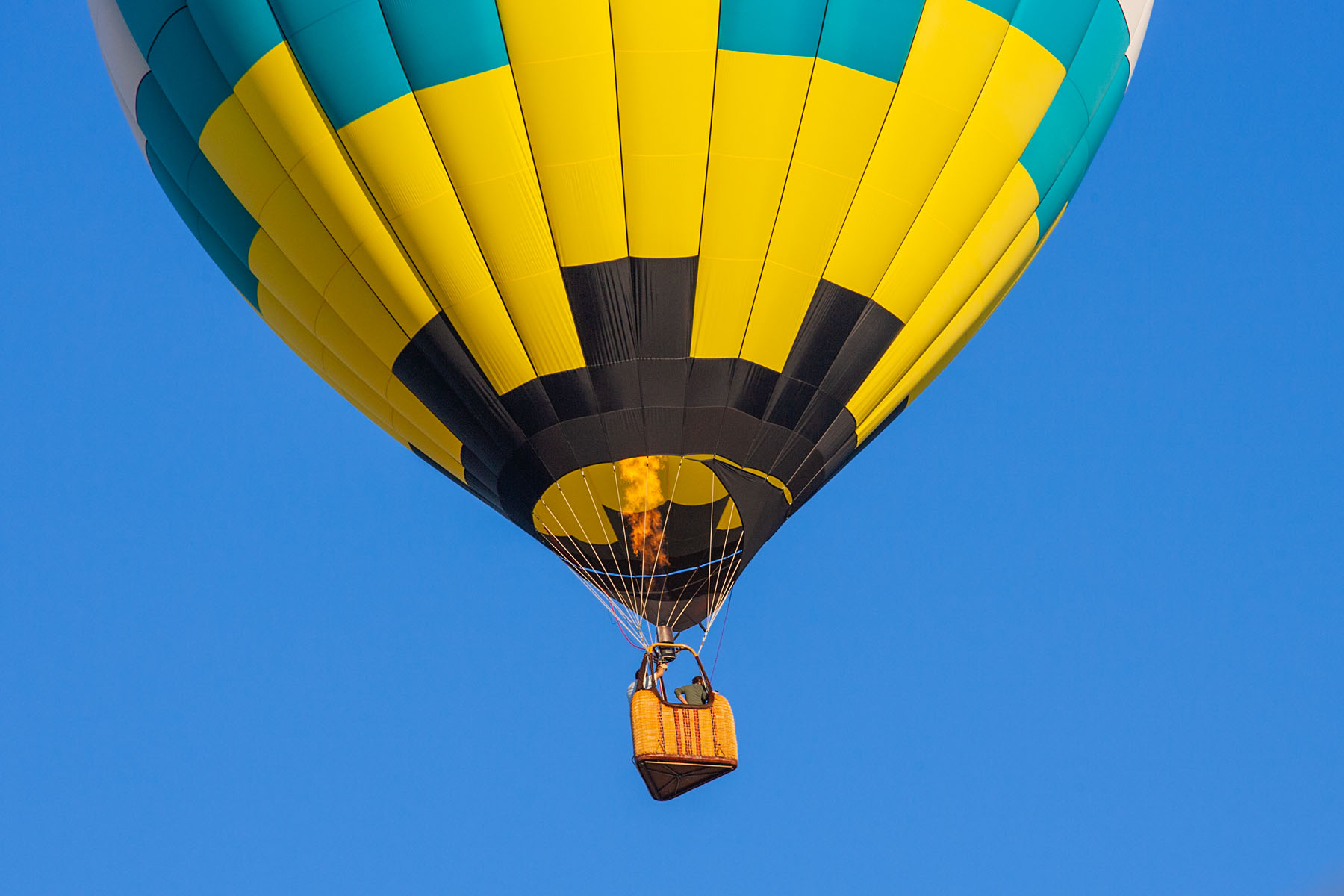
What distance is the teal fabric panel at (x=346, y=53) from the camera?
7879 mm

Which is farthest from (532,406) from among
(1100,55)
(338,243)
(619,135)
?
(1100,55)

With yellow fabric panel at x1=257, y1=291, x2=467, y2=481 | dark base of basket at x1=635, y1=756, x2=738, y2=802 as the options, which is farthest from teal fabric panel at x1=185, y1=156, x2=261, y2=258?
dark base of basket at x1=635, y1=756, x2=738, y2=802

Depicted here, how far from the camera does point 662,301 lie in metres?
8.02

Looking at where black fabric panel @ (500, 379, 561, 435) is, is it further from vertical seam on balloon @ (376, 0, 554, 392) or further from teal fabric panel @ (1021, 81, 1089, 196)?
teal fabric panel @ (1021, 81, 1089, 196)

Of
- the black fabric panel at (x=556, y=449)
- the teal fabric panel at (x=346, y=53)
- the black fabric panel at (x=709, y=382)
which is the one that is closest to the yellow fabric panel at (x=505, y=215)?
the teal fabric panel at (x=346, y=53)

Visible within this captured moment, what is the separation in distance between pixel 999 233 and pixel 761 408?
6.15ft

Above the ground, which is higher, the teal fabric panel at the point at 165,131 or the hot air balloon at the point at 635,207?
the teal fabric panel at the point at 165,131

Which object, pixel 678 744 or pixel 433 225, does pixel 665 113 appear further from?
pixel 678 744

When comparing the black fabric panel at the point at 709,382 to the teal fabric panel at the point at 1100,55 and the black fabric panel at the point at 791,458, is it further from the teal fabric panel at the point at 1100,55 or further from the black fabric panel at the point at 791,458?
the teal fabric panel at the point at 1100,55

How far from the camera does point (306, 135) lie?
8133 mm

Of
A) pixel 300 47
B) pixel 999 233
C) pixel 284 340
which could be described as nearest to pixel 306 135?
pixel 300 47

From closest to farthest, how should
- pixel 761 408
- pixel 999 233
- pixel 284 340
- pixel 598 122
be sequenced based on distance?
pixel 598 122, pixel 761 408, pixel 999 233, pixel 284 340

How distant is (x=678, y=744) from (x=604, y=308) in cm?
234

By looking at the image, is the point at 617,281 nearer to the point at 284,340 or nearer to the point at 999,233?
the point at 999,233
